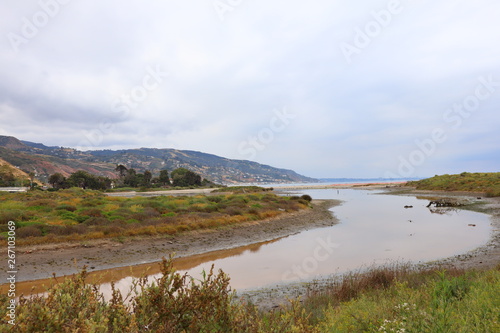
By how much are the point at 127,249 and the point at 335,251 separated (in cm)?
1267

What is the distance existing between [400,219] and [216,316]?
107 feet

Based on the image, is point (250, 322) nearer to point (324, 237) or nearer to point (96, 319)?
point (96, 319)

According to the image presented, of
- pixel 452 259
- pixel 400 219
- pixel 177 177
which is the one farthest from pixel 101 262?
pixel 177 177

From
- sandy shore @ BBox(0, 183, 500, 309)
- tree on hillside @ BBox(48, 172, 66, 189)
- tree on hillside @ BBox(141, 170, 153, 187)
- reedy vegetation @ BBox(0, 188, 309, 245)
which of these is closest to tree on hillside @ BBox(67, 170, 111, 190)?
tree on hillside @ BBox(48, 172, 66, 189)

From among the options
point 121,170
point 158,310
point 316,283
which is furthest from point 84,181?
point 158,310

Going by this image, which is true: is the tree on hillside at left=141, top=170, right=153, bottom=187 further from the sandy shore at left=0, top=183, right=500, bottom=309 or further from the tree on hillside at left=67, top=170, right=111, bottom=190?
the sandy shore at left=0, top=183, right=500, bottom=309

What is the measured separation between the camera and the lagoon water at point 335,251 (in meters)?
14.0

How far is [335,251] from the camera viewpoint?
1823cm

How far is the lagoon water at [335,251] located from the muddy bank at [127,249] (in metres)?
1.64

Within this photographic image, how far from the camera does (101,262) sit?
15.4m

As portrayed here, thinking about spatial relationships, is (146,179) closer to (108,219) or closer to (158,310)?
(108,219)

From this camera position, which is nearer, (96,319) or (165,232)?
(96,319)

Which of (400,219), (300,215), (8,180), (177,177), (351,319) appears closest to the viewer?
(351,319)

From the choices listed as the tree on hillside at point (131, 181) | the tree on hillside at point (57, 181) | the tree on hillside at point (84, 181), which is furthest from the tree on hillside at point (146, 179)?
the tree on hillside at point (57, 181)
